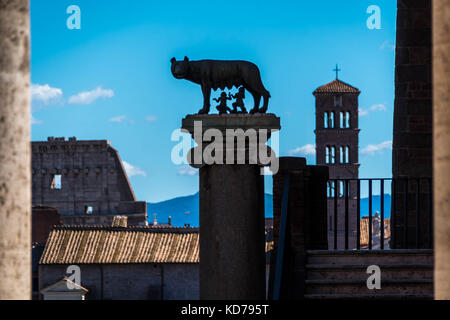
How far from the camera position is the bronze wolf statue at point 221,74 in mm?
8016

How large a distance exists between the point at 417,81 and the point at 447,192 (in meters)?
6.67

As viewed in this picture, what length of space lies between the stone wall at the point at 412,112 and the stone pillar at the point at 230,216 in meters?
2.76

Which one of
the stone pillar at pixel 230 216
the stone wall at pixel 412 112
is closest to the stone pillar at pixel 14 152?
the stone pillar at pixel 230 216

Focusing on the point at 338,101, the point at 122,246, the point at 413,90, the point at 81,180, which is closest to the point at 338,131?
the point at 338,101

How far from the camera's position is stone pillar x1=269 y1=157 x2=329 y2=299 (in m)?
7.71

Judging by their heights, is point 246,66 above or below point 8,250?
above

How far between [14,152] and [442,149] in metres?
1.79

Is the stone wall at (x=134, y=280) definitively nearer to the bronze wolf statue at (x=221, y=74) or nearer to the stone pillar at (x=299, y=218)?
the stone pillar at (x=299, y=218)

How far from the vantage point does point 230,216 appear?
7.36 metres

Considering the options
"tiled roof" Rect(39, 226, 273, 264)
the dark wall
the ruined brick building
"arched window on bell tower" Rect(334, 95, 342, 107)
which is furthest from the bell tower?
the dark wall

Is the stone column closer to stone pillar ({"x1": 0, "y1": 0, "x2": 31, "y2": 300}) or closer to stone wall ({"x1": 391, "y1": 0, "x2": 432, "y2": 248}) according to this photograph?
stone pillar ({"x1": 0, "y1": 0, "x2": 31, "y2": 300})
